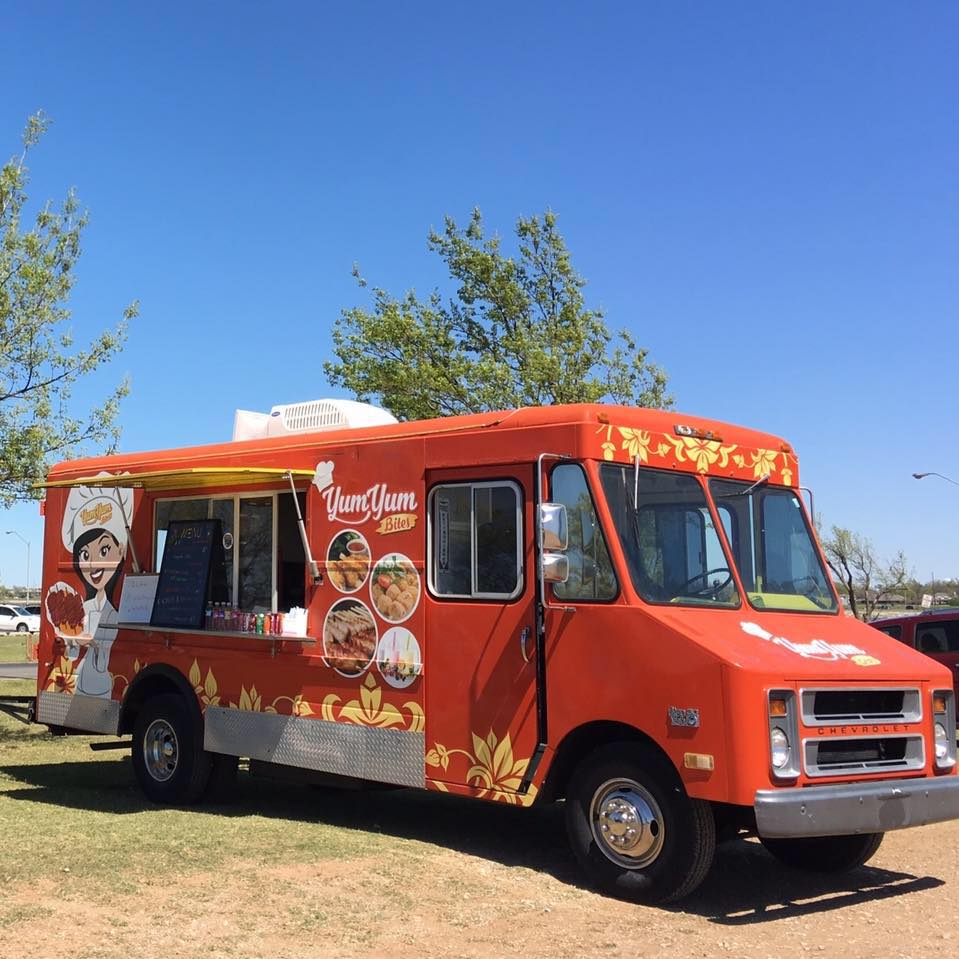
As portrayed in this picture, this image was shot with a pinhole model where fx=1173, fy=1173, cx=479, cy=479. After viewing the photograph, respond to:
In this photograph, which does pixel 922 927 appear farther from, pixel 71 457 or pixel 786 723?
pixel 71 457

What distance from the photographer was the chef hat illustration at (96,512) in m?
11.0

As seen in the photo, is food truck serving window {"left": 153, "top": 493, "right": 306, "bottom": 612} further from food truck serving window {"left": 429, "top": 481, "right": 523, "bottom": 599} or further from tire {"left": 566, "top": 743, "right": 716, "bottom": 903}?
tire {"left": 566, "top": 743, "right": 716, "bottom": 903}

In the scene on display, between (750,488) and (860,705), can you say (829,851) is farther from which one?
(750,488)

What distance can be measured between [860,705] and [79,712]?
7.25 metres

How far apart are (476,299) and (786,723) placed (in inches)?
546

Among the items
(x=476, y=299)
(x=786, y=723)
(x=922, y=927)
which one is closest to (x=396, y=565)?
(x=786, y=723)

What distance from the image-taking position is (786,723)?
6684 millimetres

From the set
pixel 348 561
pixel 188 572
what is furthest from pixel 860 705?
pixel 188 572

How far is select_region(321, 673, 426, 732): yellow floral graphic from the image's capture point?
8453 mm

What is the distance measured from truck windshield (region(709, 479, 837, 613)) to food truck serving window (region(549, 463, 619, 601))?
3.27 feet

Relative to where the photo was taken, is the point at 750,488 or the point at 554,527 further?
the point at 750,488

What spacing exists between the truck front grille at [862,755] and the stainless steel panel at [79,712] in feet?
21.3

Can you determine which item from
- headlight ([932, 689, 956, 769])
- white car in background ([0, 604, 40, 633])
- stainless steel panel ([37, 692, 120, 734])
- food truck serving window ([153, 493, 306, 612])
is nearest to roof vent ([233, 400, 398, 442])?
food truck serving window ([153, 493, 306, 612])

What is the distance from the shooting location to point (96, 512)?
11250 millimetres
